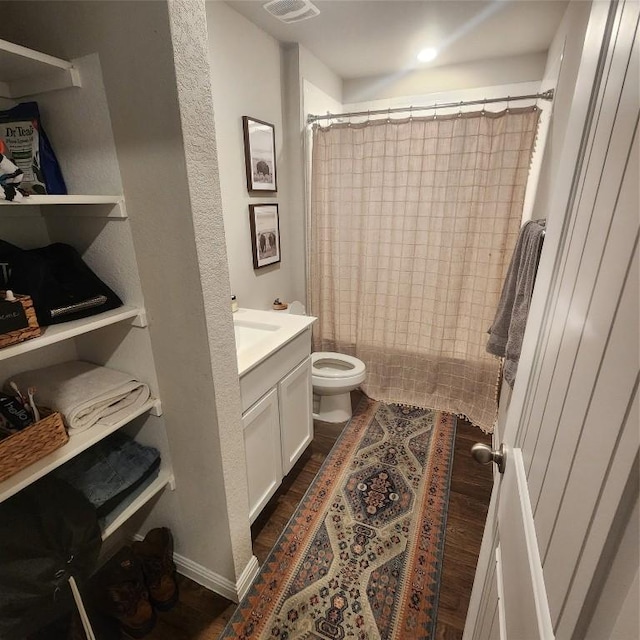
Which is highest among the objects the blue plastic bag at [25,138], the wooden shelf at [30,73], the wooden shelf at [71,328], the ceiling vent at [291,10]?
the ceiling vent at [291,10]

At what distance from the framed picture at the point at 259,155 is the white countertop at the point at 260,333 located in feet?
2.61

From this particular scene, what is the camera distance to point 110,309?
1110 millimetres

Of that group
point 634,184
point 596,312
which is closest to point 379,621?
point 596,312

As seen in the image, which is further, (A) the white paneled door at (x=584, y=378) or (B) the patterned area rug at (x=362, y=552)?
(B) the patterned area rug at (x=362, y=552)

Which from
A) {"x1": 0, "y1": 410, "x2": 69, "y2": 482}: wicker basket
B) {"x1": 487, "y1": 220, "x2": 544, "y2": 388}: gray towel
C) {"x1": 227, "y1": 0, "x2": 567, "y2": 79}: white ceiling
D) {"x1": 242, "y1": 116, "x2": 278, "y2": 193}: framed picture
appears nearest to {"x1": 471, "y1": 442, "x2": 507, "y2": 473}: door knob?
{"x1": 487, "y1": 220, "x2": 544, "y2": 388}: gray towel

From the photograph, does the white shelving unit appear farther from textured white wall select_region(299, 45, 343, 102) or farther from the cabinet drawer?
textured white wall select_region(299, 45, 343, 102)

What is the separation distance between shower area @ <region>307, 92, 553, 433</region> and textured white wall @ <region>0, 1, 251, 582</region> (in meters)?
1.53

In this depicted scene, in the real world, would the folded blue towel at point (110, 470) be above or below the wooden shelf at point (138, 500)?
above

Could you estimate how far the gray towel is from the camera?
1.41m

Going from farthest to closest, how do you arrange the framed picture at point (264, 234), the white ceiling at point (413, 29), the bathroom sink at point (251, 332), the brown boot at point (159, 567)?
the framed picture at point (264, 234) → the white ceiling at point (413, 29) → the bathroom sink at point (251, 332) → the brown boot at point (159, 567)

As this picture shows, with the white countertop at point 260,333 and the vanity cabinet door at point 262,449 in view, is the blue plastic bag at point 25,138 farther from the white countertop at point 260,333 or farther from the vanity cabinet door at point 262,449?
the vanity cabinet door at point 262,449

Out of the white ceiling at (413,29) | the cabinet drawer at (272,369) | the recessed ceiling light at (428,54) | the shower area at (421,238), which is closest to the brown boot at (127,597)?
the cabinet drawer at (272,369)

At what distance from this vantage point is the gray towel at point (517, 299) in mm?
1405

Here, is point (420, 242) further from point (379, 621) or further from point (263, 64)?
point (379, 621)
